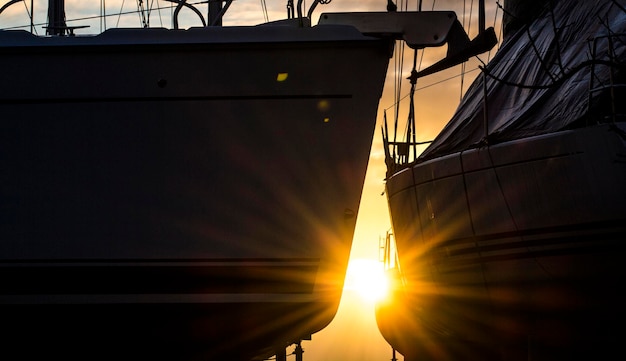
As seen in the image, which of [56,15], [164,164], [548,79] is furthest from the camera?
[56,15]

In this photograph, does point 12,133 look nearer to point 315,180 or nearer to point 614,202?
point 315,180

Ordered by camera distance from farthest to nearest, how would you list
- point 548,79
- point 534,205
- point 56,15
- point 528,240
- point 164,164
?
point 56,15 < point 548,79 < point 528,240 < point 534,205 < point 164,164

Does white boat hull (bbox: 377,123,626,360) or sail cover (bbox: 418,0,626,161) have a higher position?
sail cover (bbox: 418,0,626,161)

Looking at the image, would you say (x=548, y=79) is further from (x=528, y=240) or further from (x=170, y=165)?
(x=170, y=165)

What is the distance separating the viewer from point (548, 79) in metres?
10.5

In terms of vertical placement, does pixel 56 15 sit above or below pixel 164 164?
above

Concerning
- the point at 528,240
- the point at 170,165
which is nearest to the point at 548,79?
the point at 528,240

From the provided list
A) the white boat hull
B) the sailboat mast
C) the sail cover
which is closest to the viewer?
the white boat hull

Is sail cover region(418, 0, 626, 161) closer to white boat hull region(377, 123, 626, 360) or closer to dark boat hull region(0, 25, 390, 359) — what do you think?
white boat hull region(377, 123, 626, 360)

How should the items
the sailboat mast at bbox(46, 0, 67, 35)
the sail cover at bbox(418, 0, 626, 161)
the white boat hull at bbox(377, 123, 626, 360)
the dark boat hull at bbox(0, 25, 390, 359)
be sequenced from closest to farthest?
the dark boat hull at bbox(0, 25, 390, 359) → the white boat hull at bbox(377, 123, 626, 360) → the sail cover at bbox(418, 0, 626, 161) → the sailboat mast at bbox(46, 0, 67, 35)

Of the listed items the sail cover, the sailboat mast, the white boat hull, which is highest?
the sailboat mast

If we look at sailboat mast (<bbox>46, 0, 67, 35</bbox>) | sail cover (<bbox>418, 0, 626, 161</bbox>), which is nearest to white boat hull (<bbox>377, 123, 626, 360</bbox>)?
sail cover (<bbox>418, 0, 626, 161</bbox>)

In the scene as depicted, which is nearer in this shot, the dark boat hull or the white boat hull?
the dark boat hull

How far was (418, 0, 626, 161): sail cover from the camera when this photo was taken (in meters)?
9.13
